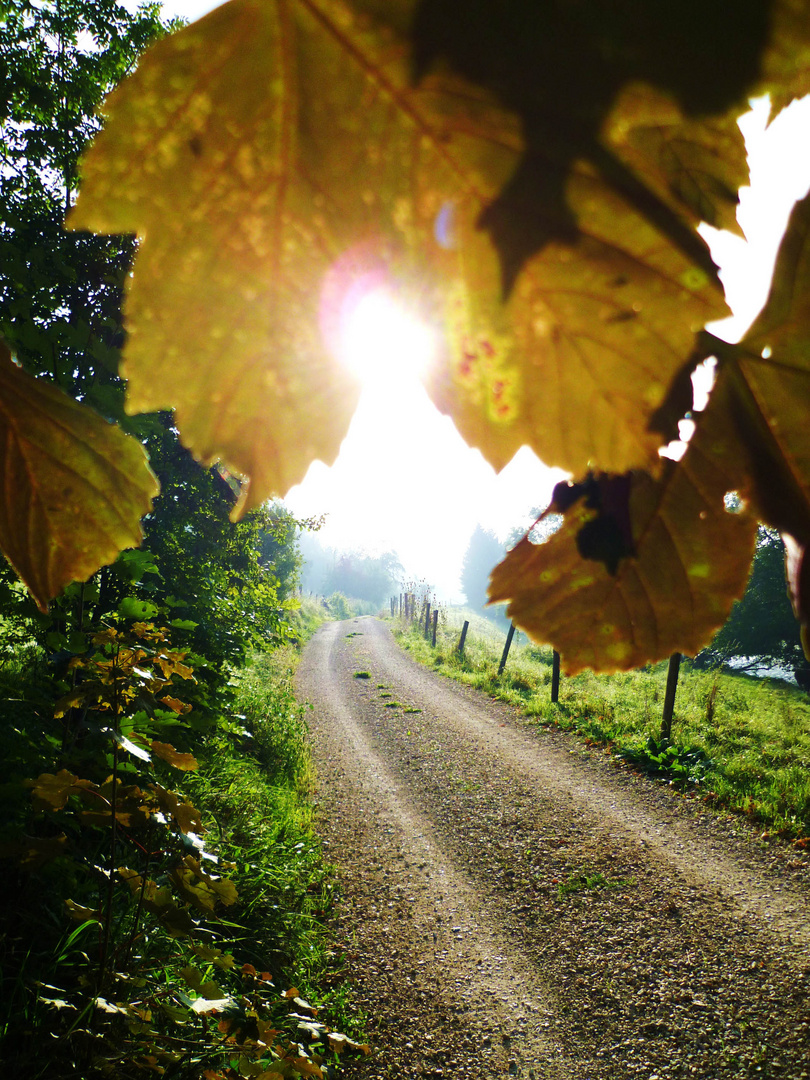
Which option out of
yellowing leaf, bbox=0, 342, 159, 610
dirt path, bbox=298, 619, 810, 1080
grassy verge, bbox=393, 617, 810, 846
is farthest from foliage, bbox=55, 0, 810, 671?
grassy verge, bbox=393, 617, 810, 846

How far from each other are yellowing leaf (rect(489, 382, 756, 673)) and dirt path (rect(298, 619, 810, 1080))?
5.11m

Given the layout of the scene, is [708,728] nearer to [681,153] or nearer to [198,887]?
[198,887]

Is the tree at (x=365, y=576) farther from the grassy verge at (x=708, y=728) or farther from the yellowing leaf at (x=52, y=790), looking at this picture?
the yellowing leaf at (x=52, y=790)

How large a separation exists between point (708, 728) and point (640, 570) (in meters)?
9.15

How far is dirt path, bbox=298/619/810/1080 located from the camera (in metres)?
3.83

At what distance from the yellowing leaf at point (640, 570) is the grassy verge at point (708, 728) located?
23.4 ft

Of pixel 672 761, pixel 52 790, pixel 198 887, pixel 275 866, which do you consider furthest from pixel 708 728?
pixel 52 790

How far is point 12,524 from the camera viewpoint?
15.8 inches

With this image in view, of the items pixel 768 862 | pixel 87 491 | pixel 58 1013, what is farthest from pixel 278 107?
pixel 768 862

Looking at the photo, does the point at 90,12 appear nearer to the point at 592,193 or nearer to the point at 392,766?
the point at 592,193

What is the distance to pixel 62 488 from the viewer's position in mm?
401

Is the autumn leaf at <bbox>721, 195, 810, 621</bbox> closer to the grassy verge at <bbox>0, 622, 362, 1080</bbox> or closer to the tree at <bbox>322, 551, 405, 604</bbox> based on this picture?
the grassy verge at <bbox>0, 622, 362, 1080</bbox>

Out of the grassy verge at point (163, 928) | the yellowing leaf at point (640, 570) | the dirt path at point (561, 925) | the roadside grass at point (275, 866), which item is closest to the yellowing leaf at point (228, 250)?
the yellowing leaf at point (640, 570)

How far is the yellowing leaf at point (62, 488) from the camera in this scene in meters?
0.39
